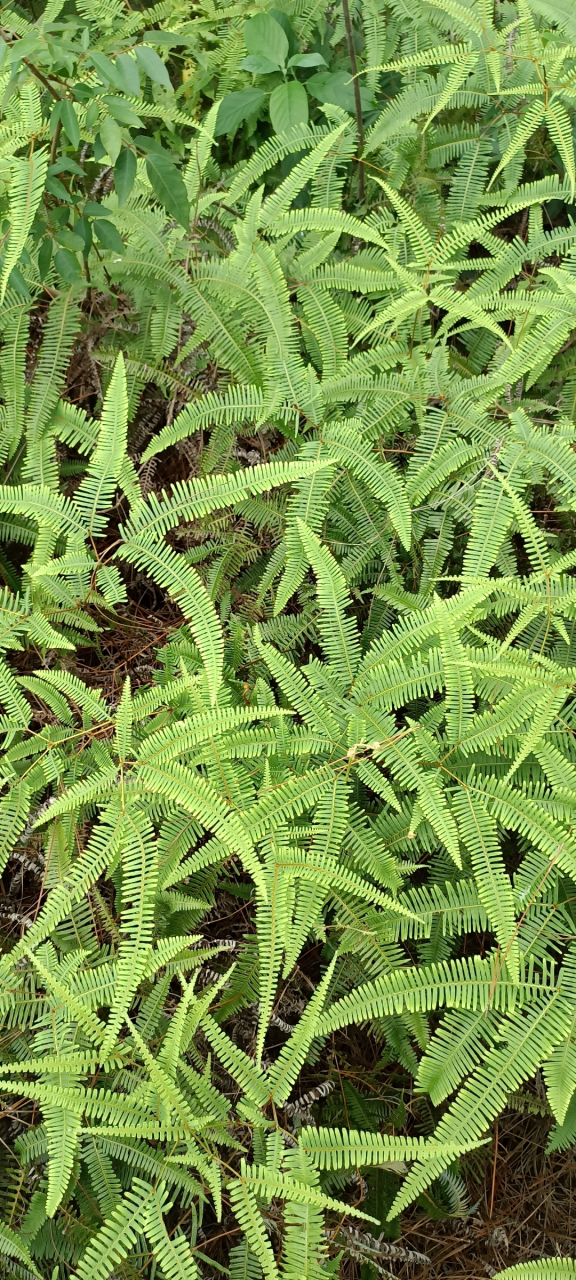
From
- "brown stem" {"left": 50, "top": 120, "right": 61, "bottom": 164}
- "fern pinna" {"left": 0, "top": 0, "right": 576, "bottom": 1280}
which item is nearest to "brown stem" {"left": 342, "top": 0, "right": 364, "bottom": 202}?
"fern pinna" {"left": 0, "top": 0, "right": 576, "bottom": 1280}

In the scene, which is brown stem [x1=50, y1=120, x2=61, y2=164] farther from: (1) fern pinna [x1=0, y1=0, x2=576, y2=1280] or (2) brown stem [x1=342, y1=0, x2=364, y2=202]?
(2) brown stem [x1=342, y1=0, x2=364, y2=202]

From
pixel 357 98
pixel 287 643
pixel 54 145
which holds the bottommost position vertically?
pixel 287 643

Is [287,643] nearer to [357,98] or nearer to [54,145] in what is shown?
[54,145]

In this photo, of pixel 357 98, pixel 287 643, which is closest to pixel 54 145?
pixel 357 98

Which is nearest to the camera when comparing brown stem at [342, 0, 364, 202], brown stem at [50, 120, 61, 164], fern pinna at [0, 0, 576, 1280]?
fern pinna at [0, 0, 576, 1280]

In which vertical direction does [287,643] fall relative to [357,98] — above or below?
below

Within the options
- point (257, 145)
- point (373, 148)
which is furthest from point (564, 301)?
point (257, 145)

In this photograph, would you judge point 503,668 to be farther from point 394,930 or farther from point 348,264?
point 348,264

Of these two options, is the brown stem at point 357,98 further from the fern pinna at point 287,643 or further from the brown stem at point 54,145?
the brown stem at point 54,145
